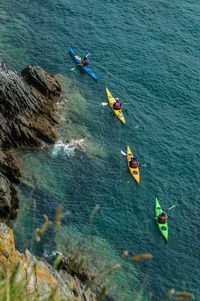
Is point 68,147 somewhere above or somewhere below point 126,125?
above

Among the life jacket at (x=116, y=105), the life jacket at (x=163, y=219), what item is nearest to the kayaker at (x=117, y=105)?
the life jacket at (x=116, y=105)

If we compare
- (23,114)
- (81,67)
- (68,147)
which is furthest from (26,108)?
(81,67)

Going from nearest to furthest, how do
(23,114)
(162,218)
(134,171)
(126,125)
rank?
(162,218) → (23,114) → (134,171) → (126,125)

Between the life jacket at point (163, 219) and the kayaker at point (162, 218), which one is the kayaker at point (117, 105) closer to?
the kayaker at point (162, 218)

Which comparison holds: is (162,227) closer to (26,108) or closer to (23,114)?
(23,114)

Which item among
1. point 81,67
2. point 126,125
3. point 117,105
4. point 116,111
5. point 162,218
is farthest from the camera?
point 81,67

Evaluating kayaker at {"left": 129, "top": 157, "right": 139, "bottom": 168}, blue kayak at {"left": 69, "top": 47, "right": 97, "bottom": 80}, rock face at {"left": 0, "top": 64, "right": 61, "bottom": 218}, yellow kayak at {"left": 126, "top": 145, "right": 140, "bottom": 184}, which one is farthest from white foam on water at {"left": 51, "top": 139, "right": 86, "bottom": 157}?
blue kayak at {"left": 69, "top": 47, "right": 97, "bottom": 80}
